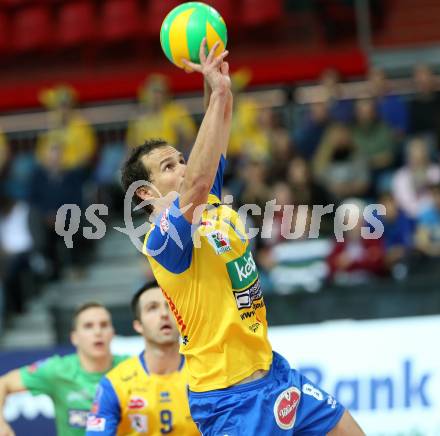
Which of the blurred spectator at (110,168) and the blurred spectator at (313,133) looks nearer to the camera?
the blurred spectator at (313,133)

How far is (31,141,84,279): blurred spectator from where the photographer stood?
1308cm

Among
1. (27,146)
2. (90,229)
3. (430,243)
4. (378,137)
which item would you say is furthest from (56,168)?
(430,243)

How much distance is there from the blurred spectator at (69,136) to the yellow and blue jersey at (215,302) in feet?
28.2

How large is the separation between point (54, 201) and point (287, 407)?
830 centimetres

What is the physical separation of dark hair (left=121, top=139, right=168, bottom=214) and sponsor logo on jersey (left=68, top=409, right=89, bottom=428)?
8.54ft

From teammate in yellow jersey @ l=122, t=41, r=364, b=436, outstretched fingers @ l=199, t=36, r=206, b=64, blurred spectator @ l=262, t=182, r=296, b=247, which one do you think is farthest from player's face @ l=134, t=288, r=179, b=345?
blurred spectator @ l=262, t=182, r=296, b=247

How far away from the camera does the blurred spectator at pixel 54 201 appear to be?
1308 centimetres

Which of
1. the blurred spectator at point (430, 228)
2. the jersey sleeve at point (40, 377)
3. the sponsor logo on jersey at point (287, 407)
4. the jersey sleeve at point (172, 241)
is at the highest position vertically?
the blurred spectator at point (430, 228)

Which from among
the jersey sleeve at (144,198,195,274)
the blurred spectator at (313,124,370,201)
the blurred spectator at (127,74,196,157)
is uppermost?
the blurred spectator at (127,74,196,157)

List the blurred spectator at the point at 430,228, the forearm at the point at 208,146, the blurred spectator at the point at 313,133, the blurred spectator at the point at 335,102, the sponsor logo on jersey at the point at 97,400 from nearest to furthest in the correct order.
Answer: the forearm at the point at 208,146 → the sponsor logo on jersey at the point at 97,400 → the blurred spectator at the point at 430,228 → the blurred spectator at the point at 313,133 → the blurred spectator at the point at 335,102

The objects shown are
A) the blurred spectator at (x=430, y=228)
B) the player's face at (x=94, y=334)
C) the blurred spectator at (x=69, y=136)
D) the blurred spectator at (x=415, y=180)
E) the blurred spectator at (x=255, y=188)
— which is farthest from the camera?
the blurred spectator at (x=69, y=136)

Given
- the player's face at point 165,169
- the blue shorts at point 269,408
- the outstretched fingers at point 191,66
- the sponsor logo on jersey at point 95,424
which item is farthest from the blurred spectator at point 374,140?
the outstretched fingers at point 191,66

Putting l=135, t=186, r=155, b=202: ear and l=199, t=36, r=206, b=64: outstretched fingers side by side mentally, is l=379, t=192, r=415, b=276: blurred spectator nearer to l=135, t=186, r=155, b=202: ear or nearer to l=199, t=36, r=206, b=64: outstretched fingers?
l=135, t=186, r=155, b=202: ear

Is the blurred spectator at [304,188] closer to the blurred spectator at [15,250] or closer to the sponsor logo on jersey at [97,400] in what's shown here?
the blurred spectator at [15,250]
